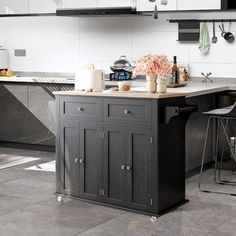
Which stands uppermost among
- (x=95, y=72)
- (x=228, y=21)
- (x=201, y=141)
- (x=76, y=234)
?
(x=228, y=21)

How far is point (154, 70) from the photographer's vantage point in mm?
4762

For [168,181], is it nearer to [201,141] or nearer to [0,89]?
[201,141]

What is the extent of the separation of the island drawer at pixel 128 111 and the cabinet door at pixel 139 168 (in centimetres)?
8

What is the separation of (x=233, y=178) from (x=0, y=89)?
3.15 m

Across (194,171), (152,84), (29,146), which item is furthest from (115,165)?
(29,146)

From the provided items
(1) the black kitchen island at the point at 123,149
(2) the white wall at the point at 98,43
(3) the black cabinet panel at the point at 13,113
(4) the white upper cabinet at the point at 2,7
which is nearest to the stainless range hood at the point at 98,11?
(2) the white wall at the point at 98,43

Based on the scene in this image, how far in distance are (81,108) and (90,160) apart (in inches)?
16.7

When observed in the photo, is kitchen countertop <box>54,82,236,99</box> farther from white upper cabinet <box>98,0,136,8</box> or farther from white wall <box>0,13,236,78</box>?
white upper cabinet <box>98,0,136,8</box>

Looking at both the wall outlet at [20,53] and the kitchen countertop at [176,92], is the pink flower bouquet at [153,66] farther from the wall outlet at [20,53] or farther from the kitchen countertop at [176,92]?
the wall outlet at [20,53]

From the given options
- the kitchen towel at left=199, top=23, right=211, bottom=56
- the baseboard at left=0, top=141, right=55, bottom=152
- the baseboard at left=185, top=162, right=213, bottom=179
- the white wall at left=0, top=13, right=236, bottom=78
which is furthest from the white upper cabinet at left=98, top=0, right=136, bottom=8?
the baseboard at left=185, top=162, right=213, bottom=179

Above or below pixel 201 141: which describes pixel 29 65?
above

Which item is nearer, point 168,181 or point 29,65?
point 168,181

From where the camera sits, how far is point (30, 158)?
7.01m

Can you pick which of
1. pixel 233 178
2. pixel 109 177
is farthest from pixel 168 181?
pixel 233 178
